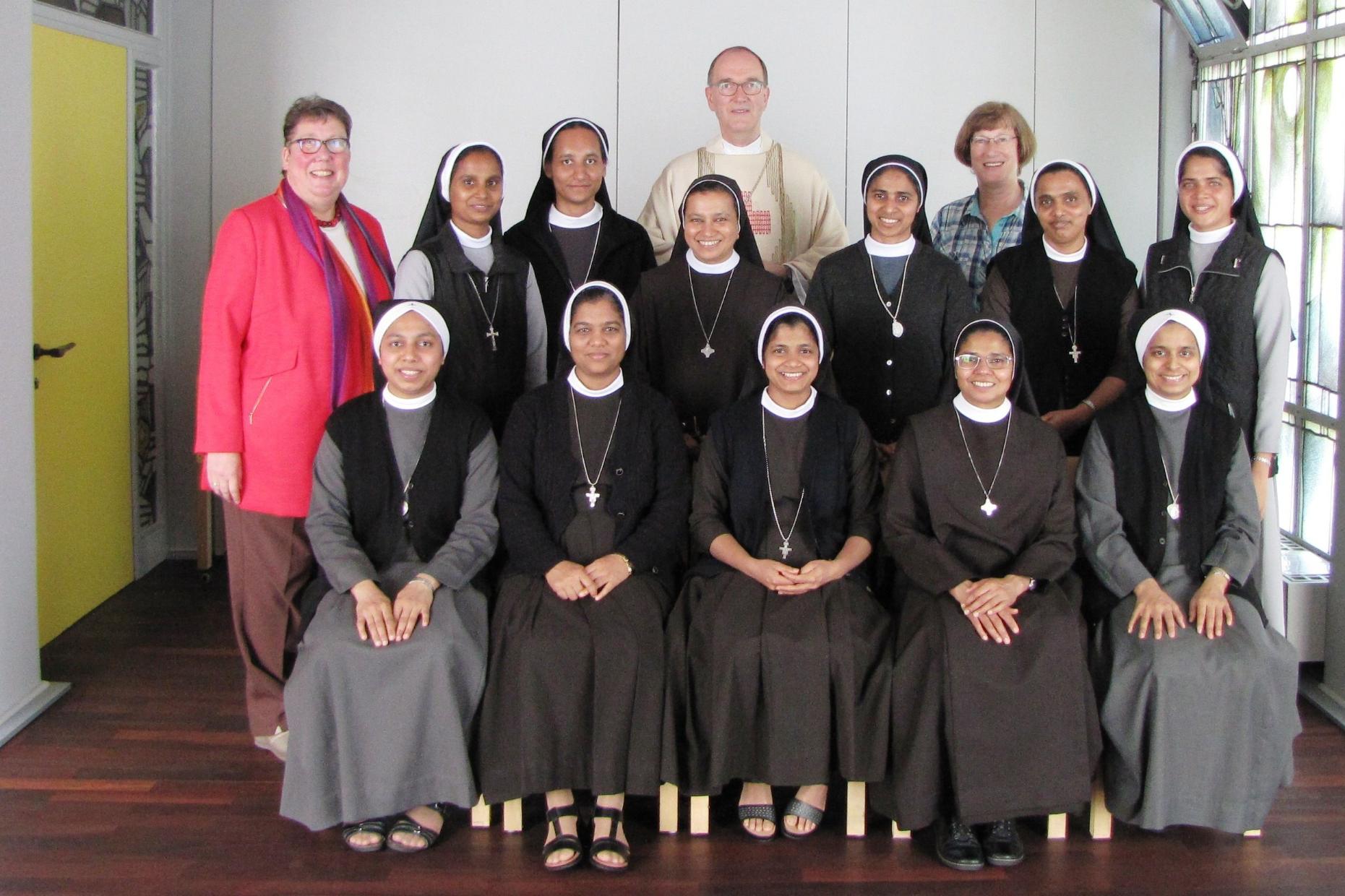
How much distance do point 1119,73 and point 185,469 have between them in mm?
4099

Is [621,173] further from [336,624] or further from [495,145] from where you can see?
[336,624]

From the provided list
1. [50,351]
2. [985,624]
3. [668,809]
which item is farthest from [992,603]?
[50,351]

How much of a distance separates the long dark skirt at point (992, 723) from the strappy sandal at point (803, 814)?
0.15m

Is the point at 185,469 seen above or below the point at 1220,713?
above

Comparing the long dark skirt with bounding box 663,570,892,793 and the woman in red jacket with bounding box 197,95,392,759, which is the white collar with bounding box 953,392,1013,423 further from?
the woman in red jacket with bounding box 197,95,392,759

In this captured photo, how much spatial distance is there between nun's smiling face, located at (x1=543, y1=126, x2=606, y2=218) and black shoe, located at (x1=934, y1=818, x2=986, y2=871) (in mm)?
1972

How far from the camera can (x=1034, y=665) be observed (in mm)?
2959

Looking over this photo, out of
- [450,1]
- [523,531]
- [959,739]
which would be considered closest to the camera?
[959,739]

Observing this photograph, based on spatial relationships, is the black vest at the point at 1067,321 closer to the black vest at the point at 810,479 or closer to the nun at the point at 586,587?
the black vest at the point at 810,479

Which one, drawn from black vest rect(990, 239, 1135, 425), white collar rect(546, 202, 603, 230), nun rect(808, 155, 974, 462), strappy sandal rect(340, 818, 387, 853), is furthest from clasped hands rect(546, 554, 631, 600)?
black vest rect(990, 239, 1135, 425)

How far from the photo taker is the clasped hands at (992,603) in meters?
3.01

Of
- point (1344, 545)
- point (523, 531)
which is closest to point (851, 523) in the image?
point (523, 531)

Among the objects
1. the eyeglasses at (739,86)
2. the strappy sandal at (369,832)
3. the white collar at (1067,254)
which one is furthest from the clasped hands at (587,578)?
the eyeglasses at (739,86)

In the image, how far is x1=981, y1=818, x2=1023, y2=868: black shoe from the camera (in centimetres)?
294
